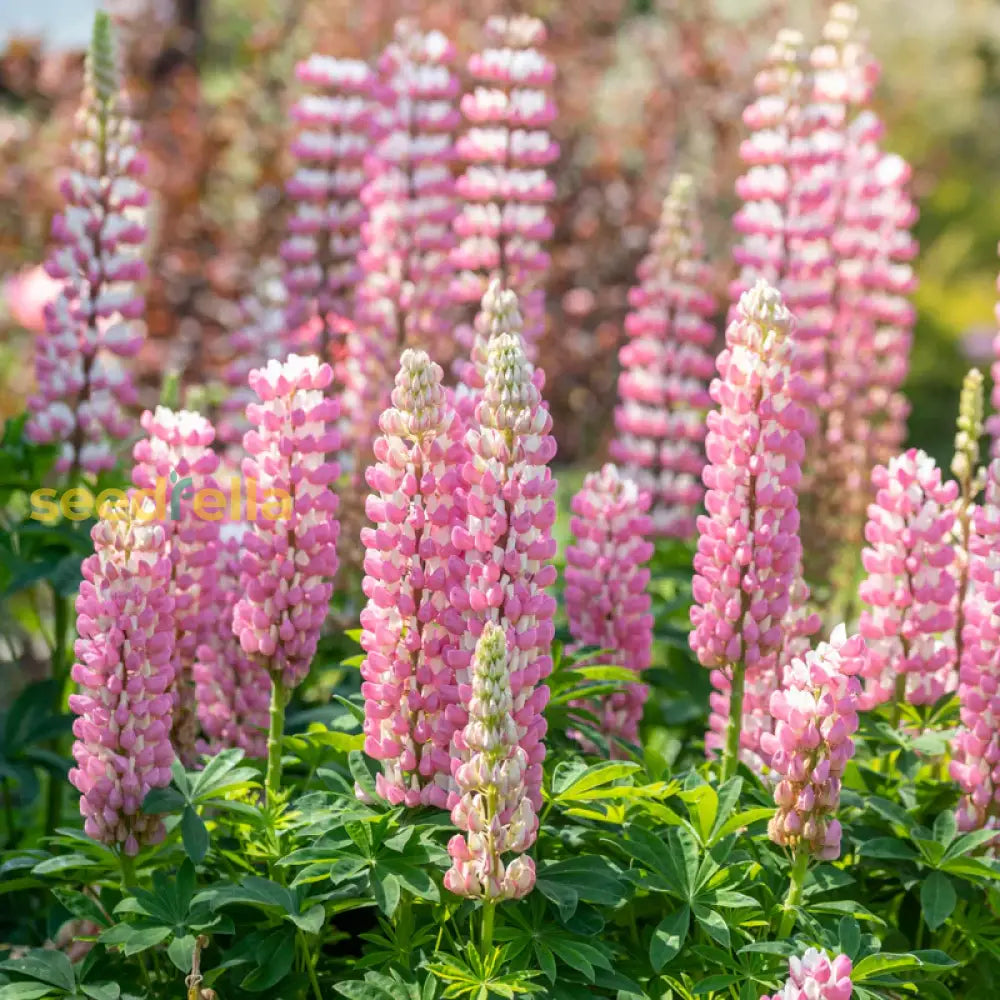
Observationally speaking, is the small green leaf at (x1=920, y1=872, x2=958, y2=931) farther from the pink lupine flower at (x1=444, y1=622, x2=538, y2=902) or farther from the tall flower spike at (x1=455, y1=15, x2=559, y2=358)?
the tall flower spike at (x1=455, y1=15, x2=559, y2=358)

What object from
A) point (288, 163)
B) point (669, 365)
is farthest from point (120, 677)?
point (288, 163)

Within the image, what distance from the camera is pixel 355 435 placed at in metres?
4.33

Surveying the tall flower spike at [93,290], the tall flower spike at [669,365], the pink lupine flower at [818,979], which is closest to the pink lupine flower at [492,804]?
the pink lupine flower at [818,979]

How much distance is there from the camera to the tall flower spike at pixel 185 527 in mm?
2756

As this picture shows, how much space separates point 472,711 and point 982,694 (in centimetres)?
102

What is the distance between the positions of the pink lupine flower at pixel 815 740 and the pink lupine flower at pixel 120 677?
976mm

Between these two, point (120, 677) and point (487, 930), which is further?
point (120, 677)

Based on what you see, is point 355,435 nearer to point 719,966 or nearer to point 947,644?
point 947,644

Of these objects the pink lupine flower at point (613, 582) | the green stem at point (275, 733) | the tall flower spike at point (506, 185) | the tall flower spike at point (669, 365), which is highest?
the tall flower spike at point (506, 185)

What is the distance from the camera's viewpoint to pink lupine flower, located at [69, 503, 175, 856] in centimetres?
244

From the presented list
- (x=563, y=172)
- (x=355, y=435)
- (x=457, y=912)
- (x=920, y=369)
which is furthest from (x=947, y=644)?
(x=920, y=369)

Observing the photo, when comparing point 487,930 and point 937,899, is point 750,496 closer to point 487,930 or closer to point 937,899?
point 937,899

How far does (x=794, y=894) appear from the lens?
2377 millimetres

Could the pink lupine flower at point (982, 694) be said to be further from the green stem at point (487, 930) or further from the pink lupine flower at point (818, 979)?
the green stem at point (487, 930)
